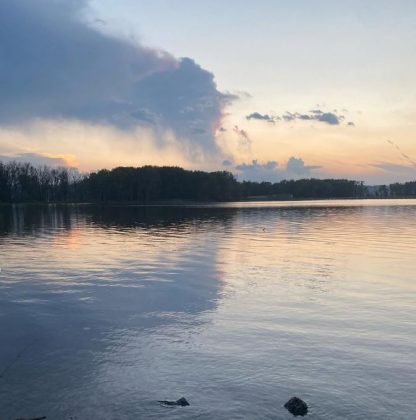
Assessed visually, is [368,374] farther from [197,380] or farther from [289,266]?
[289,266]

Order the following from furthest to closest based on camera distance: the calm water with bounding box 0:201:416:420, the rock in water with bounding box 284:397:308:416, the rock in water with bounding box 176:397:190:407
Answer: the calm water with bounding box 0:201:416:420, the rock in water with bounding box 176:397:190:407, the rock in water with bounding box 284:397:308:416

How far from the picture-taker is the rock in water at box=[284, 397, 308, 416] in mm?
10375

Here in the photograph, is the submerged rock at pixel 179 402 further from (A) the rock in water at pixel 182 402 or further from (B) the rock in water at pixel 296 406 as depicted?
(B) the rock in water at pixel 296 406

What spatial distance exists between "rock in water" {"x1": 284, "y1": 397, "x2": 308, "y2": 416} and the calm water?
0.21 metres

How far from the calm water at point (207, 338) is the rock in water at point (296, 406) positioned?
21cm

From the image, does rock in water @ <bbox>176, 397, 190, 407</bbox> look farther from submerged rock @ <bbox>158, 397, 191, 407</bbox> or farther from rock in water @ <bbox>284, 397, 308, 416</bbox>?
rock in water @ <bbox>284, 397, 308, 416</bbox>

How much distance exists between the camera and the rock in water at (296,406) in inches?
408

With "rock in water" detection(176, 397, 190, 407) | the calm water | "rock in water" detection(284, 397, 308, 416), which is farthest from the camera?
the calm water

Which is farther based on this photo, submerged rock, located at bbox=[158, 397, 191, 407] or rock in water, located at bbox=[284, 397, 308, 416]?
submerged rock, located at bbox=[158, 397, 191, 407]

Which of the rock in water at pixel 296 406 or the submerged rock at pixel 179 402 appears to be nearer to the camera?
the rock in water at pixel 296 406

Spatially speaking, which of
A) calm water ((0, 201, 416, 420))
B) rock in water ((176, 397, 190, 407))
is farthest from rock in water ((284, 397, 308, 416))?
rock in water ((176, 397, 190, 407))

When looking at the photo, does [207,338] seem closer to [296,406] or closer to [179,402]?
[179,402]

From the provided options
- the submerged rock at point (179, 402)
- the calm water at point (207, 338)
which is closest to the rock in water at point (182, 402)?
the submerged rock at point (179, 402)

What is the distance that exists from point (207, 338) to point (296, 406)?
590 centimetres
